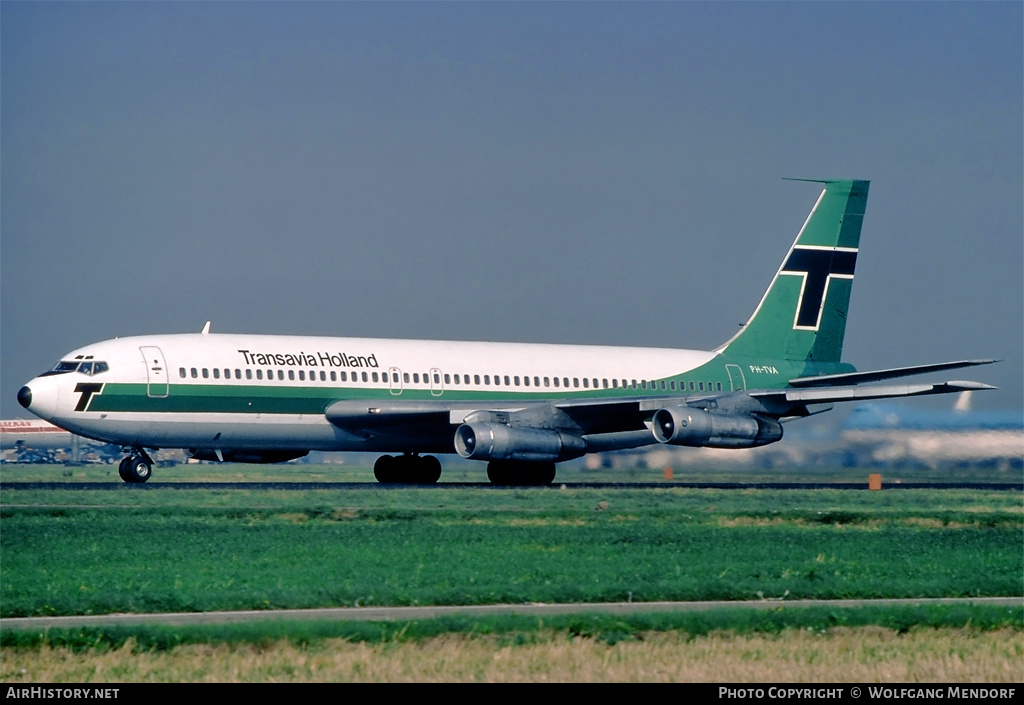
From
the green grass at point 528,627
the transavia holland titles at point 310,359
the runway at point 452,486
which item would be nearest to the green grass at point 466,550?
the green grass at point 528,627

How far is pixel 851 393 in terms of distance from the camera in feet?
144

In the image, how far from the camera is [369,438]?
143 ft

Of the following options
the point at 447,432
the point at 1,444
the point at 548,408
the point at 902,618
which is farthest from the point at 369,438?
the point at 1,444

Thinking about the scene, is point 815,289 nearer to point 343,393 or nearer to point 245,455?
point 343,393

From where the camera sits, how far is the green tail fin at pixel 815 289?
5222 centimetres

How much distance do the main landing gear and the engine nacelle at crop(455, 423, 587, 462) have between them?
28.5ft

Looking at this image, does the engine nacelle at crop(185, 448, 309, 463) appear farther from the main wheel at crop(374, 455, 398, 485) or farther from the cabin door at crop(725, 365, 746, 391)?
the cabin door at crop(725, 365, 746, 391)

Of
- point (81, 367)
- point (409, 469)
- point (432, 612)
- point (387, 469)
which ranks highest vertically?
point (81, 367)

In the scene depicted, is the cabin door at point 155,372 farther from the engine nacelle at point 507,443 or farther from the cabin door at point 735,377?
the cabin door at point 735,377

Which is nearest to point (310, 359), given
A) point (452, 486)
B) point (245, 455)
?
point (245, 455)

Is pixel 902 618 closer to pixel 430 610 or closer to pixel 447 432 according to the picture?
pixel 430 610

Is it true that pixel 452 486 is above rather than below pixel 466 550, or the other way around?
below

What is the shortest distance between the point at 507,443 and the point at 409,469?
19.7 feet
